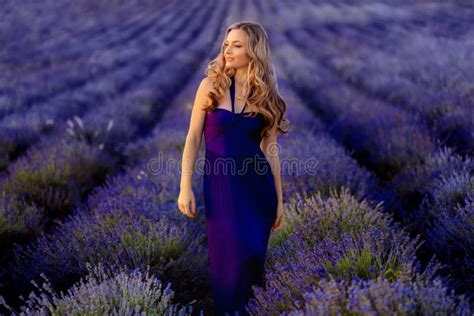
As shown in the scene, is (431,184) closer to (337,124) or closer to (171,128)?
(337,124)

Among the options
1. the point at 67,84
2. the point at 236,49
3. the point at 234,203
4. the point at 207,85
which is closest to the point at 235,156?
the point at 234,203

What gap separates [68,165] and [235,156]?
2.87 metres

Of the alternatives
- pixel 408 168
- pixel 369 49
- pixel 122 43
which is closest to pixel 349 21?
pixel 369 49

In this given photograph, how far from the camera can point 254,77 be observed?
7.75 feet

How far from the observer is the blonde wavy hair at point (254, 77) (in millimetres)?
2338

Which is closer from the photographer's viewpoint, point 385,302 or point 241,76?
point 385,302

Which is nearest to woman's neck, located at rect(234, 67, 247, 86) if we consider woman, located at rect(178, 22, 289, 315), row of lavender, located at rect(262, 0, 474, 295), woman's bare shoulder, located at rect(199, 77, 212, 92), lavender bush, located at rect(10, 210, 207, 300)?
woman, located at rect(178, 22, 289, 315)

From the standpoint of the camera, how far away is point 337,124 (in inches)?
267

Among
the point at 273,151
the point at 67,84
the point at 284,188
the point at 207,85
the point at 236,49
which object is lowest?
the point at 284,188

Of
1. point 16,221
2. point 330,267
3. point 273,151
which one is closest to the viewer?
point 330,267

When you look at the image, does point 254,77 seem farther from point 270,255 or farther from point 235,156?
point 270,255

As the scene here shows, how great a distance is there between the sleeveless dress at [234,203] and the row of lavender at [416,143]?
110cm

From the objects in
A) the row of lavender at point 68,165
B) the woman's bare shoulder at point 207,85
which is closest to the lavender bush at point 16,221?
the row of lavender at point 68,165

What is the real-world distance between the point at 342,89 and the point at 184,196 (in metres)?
7.04
